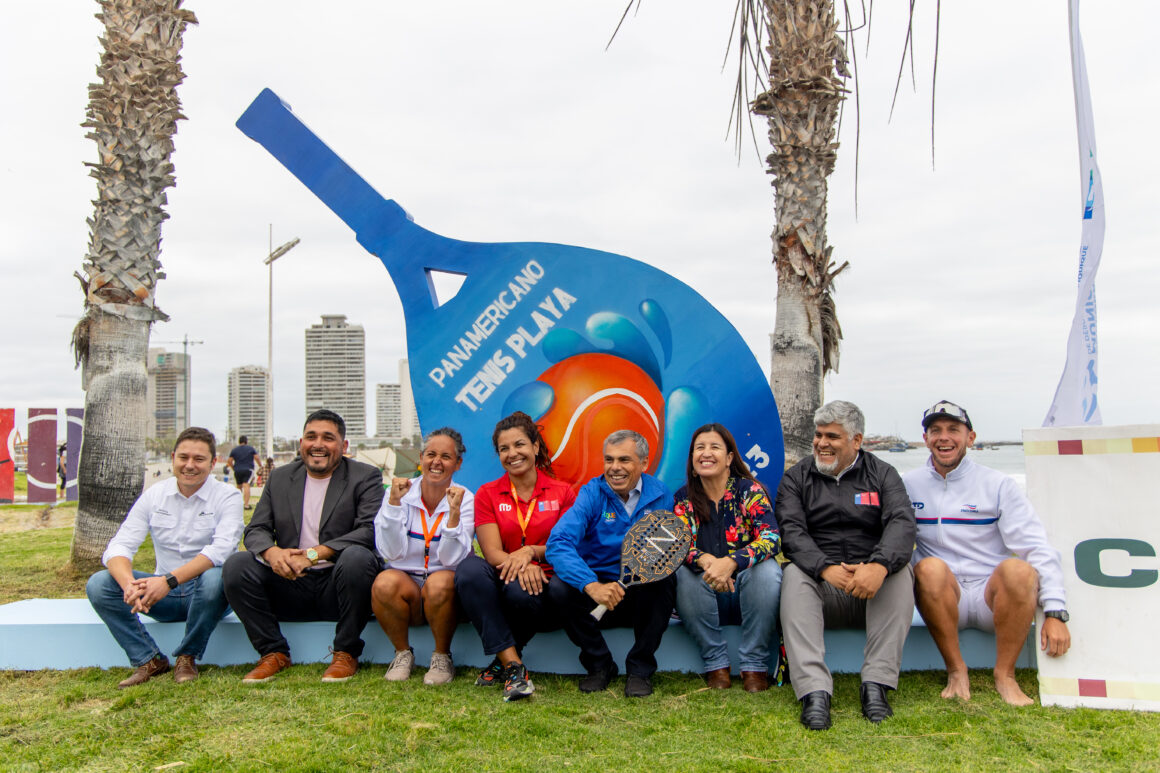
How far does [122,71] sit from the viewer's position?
624cm

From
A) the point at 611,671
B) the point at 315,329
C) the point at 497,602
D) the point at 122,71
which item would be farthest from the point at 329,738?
the point at 315,329

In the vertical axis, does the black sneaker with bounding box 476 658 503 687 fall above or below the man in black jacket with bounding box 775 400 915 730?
below

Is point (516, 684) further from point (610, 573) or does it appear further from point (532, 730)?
point (610, 573)

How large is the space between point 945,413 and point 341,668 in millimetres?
2769

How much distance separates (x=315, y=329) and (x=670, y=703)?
53.5m

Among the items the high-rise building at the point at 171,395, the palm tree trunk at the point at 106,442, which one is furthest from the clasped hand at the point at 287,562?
the high-rise building at the point at 171,395

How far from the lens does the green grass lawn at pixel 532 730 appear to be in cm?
255

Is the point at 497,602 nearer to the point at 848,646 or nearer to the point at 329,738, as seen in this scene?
the point at 329,738

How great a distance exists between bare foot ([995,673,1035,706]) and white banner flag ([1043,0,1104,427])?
78.6 inches

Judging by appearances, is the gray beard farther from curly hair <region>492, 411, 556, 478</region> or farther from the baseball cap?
curly hair <region>492, 411, 556, 478</region>

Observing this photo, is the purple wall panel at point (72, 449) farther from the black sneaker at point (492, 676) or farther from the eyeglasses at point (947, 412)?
the eyeglasses at point (947, 412)

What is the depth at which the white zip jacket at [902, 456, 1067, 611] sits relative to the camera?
3213 millimetres

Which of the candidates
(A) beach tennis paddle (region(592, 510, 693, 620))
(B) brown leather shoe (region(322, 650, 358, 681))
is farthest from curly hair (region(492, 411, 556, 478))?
(B) brown leather shoe (region(322, 650, 358, 681))

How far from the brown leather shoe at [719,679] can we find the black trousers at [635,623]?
23cm
